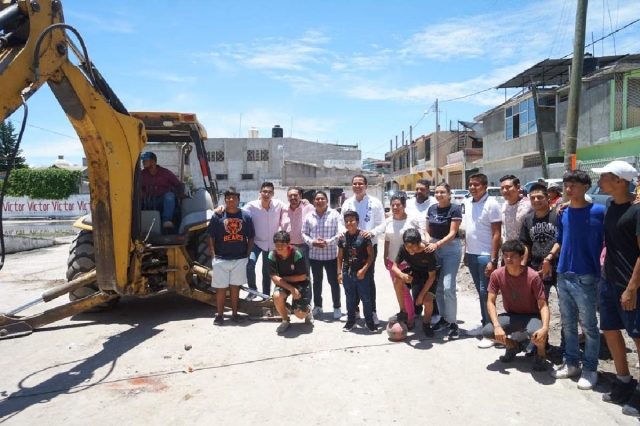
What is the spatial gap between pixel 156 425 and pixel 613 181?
389 centimetres

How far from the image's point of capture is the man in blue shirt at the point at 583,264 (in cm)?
393

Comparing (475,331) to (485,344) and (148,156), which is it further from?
(148,156)

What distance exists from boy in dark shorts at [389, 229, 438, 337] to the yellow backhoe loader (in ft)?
5.85

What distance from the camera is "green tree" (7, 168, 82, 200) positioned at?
27.3 meters

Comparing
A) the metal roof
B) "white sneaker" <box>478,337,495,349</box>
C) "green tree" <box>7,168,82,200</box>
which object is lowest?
"white sneaker" <box>478,337,495,349</box>

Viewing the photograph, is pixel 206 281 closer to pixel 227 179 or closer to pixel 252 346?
pixel 252 346

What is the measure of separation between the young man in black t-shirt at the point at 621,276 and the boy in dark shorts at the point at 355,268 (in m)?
2.49

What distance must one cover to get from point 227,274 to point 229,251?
0.97 ft

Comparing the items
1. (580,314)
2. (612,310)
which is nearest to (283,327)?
(580,314)

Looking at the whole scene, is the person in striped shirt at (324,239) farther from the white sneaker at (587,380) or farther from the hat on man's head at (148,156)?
the white sneaker at (587,380)

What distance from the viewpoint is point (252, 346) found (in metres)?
5.10

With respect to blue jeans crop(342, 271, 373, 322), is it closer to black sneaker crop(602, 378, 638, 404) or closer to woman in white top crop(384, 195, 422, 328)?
woman in white top crop(384, 195, 422, 328)

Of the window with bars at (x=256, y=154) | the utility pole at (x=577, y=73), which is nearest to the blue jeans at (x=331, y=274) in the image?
the utility pole at (x=577, y=73)

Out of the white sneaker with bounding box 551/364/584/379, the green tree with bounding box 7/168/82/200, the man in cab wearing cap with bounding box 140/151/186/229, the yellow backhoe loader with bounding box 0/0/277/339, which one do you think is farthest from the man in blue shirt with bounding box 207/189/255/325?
the green tree with bounding box 7/168/82/200
